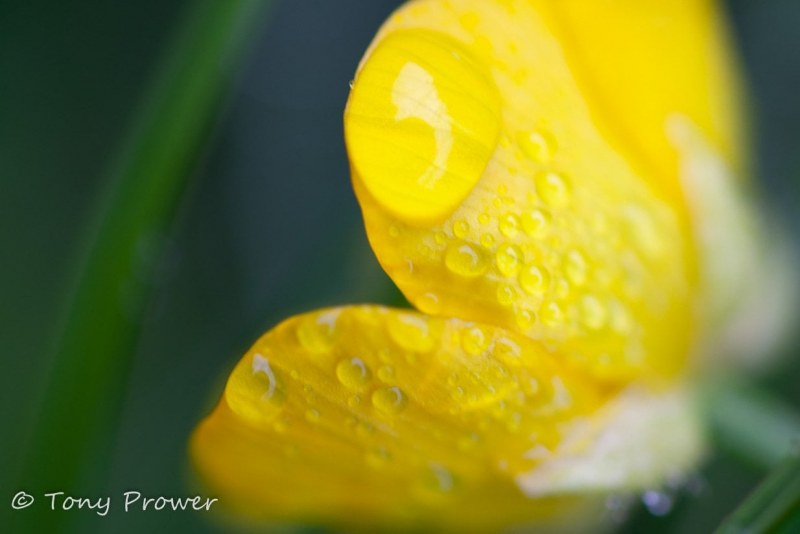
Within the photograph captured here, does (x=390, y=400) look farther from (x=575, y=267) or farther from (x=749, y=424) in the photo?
(x=749, y=424)

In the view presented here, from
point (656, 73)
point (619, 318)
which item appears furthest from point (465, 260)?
point (656, 73)

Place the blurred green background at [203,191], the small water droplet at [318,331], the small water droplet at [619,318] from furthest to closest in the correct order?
the blurred green background at [203,191]
the small water droplet at [619,318]
the small water droplet at [318,331]

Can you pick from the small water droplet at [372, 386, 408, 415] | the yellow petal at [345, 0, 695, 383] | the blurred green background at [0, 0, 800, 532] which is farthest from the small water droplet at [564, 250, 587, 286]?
the blurred green background at [0, 0, 800, 532]

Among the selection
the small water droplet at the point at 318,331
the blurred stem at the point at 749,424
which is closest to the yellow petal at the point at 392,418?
the small water droplet at the point at 318,331

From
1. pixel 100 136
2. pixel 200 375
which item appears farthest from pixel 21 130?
pixel 200 375

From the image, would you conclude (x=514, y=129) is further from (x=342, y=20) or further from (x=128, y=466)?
(x=342, y=20)

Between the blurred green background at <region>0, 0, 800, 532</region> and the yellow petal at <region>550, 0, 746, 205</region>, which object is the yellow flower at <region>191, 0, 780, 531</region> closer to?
the yellow petal at <region>550, 0, 746, 205</region>

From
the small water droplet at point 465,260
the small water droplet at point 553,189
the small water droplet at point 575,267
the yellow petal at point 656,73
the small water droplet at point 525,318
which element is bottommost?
the small water droplet at point 525,318

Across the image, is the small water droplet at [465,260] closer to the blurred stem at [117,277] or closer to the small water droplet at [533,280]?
the small water droplet at [533,280]
